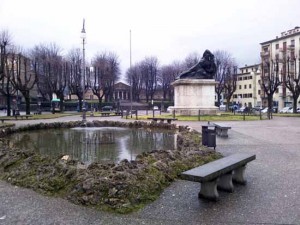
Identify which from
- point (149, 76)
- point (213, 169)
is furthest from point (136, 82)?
point (213, 169)

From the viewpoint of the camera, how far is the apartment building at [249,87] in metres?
102

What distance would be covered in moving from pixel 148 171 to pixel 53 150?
6.72 meters

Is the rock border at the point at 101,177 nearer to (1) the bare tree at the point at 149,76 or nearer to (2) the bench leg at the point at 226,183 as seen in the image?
(2) the bench leg at the point at 226,183

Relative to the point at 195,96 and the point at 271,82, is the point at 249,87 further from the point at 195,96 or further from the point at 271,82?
the point at 195,96

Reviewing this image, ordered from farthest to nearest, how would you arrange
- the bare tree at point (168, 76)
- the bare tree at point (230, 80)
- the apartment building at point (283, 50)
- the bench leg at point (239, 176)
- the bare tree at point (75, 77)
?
the bare tree at point (168, 76) < the apartment building at point (283, 50) < the bare tree at point (230, 80) < the bare tree at point (75, 77) < the bench leg at point (239, 176)

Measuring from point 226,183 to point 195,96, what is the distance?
2615 cm

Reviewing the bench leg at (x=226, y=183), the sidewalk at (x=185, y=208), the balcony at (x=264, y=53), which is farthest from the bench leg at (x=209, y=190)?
the balcony at (x=264, y=53)

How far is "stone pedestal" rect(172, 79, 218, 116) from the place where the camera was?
105 ft

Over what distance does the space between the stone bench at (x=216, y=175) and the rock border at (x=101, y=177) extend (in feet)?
2.90

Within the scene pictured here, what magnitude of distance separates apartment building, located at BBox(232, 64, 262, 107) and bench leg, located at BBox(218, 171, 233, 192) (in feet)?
323

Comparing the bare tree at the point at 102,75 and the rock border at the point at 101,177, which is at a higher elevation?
the bare tree at the point at 102,75

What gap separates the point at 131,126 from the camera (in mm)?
23828

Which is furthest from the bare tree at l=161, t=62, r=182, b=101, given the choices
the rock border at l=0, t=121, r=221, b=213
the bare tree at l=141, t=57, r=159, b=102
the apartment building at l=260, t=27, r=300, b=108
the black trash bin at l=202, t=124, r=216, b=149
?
the rock border at l=0, t=121, r=221, b=213

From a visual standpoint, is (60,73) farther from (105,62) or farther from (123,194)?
(123,194)
